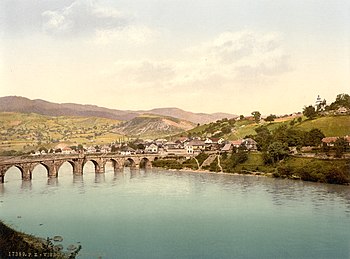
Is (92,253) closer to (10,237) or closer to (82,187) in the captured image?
(10,237)

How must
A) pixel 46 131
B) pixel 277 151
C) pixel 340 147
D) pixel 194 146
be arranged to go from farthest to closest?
pixel 46 131 → pixel 194 146 → pixel 277 151 → pixel 340 147

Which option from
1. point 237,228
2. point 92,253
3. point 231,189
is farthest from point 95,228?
point 231,189

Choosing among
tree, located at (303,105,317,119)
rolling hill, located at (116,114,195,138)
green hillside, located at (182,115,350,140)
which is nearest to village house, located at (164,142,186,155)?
green hillside, located at (182,115,350,140)

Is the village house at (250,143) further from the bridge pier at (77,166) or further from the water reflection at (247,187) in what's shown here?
the bridge pier at (77,166)

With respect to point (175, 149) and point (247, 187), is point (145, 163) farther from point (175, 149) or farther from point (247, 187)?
point (247, 187)

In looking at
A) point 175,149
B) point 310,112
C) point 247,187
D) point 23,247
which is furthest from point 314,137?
point 23,247
